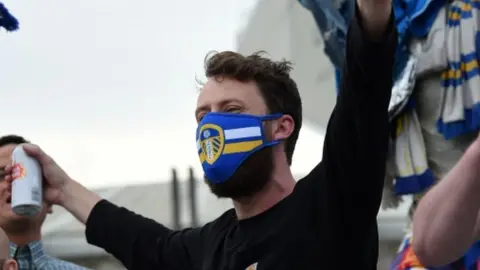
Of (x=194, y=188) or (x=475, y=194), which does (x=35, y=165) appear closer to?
(x=475, y=194)

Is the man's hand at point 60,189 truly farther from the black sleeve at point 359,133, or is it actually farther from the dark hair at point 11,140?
the black sleeve at point 359,133

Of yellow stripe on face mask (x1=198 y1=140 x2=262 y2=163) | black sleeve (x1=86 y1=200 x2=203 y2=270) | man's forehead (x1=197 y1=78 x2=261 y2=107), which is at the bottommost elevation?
black sleeve (x1=86 y1=200 x2=203 y2=270)

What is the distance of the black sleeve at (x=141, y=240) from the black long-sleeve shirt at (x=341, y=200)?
4.7 inches

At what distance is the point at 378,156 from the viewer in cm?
137

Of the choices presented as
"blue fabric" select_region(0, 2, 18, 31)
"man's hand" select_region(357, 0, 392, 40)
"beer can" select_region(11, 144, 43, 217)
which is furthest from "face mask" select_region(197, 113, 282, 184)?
"blue fabric" select_region(0, 2, 18, 31)

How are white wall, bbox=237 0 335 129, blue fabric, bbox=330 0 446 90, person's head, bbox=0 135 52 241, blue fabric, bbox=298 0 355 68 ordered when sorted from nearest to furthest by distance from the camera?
person's head, bbox=0 135 52 241, blue fabric, bbox=330 0 446 90, blue fabric, bbox=298 0 355 68, white wall, bbox=237 0 335 129

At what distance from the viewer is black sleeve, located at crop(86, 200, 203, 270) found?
178cm

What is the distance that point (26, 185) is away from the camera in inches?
74.7

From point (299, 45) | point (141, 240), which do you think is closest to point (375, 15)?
point (141, 240)

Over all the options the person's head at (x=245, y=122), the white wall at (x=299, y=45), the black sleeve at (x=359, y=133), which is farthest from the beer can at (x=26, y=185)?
the white wall at (x=299, y=45)

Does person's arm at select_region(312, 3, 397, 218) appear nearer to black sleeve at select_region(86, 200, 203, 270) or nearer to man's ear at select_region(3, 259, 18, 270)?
black sleeve at select_region(86, 200, 203, 270)

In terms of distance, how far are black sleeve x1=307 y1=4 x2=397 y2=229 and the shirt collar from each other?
3.49 ft

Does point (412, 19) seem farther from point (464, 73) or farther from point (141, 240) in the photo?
point (141, 240)

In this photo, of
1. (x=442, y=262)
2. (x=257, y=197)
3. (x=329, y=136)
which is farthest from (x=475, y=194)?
(x=257, y=197)
